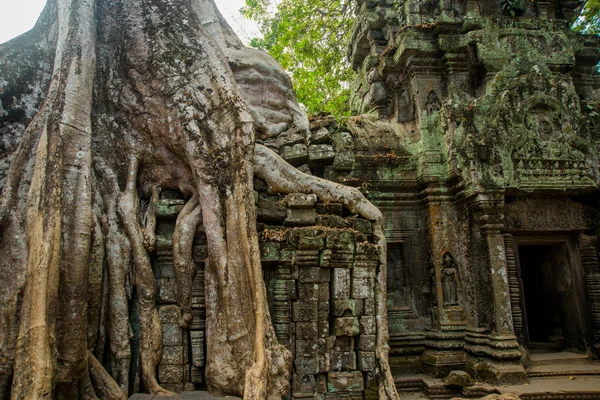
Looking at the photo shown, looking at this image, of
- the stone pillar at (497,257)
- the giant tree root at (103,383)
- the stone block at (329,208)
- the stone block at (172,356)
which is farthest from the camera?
the stone pillar at (497,257)

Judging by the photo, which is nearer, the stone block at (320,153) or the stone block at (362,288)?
the stone block at (362,288)

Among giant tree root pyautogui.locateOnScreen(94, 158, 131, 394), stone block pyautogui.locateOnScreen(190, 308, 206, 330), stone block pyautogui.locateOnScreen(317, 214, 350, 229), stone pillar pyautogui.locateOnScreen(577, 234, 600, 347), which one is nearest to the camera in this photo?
giant tree root pyautogui.locateOnScreen(94, 158, 131, 394)

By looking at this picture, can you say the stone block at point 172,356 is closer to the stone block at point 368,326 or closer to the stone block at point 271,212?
the stone block at point 271,212

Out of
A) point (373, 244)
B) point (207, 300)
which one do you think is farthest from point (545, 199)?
point (207, 300)

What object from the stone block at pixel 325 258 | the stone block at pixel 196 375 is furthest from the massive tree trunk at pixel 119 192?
the stone block at pixel 325 258

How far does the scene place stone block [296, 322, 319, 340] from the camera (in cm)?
411

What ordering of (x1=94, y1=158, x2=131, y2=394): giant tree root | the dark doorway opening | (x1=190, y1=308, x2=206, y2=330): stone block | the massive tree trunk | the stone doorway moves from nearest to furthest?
the massive tree trunk, (x1=94, y1=158, x2=131, y2=394): giant tree root, (x1=190, y1=308, x2=206, y2=330): stone block, the stone doorway, the dark doorway opening

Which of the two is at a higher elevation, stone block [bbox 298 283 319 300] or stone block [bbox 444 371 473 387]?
stone block [bbox 298 283 319 300]

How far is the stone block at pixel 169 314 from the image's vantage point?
3902 millimetres

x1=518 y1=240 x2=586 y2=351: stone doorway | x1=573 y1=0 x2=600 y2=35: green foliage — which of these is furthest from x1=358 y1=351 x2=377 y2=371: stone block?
x1=573 y1=0 x2=600 y2=35: green foliage

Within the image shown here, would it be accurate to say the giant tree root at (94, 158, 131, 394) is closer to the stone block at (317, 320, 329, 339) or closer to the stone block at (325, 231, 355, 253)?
the stone block at (317, 320, 329, 339)

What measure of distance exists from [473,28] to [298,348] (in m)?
5.54

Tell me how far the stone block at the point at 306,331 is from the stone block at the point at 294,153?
81.5 inches

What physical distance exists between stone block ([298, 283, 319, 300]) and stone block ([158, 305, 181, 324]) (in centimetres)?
111
